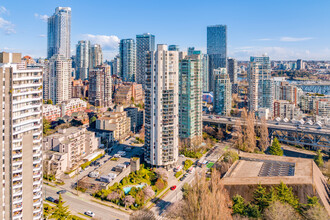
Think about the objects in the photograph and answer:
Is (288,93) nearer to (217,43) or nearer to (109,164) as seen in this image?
(109,164)

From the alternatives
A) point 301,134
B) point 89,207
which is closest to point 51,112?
point 89,207

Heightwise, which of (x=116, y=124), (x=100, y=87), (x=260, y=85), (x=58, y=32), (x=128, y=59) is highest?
(x=58, y=32)

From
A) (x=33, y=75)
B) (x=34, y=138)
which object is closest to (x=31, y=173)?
A: (x=34, y=138)

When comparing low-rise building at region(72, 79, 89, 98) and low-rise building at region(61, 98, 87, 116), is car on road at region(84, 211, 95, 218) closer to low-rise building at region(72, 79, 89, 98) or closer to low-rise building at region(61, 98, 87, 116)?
low-rise building at region(61, 98, 87, 116)

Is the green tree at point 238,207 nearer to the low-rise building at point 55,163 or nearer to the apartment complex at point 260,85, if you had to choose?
the low-rise building at point 55,163

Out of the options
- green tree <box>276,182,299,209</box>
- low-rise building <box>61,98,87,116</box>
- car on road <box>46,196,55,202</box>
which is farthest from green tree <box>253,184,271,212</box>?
low-rise building <box>61,98,87,116</box>

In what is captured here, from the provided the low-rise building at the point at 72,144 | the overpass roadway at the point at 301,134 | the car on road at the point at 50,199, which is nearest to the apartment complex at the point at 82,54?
the overpass roadway at the point at 301,134
